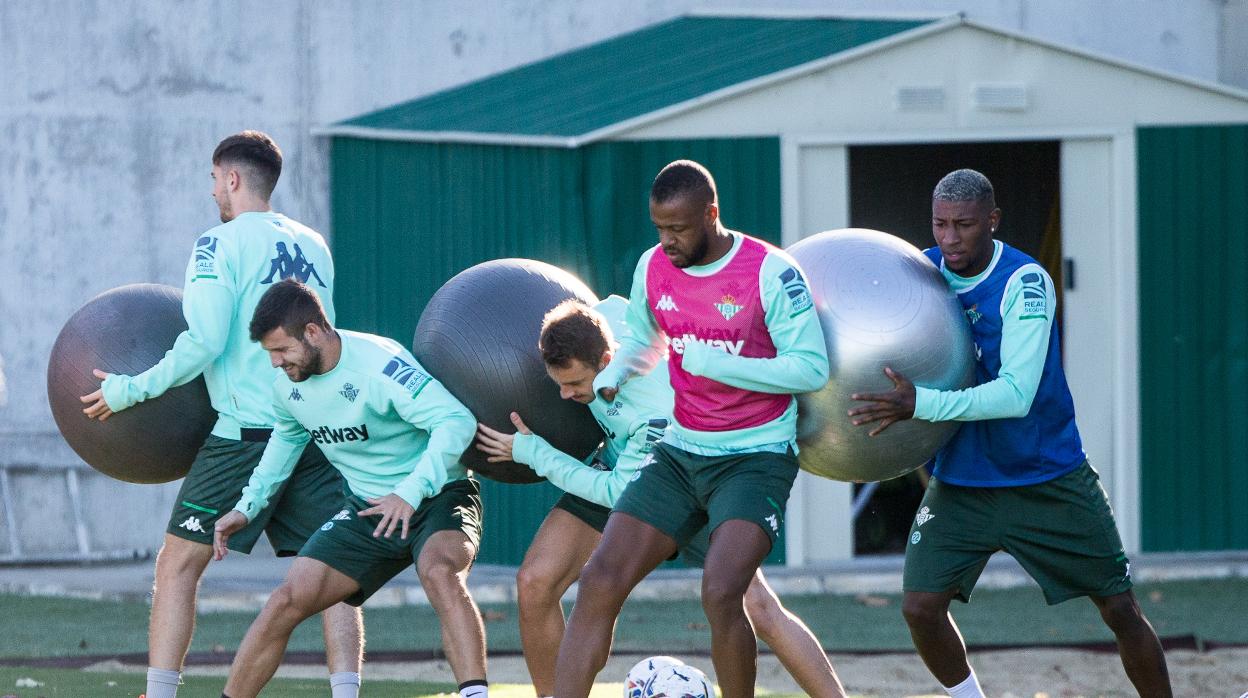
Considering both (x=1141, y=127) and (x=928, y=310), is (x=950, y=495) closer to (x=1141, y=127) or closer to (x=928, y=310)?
(x=928, y=310)

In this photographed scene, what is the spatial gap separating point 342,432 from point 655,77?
19.8 feet

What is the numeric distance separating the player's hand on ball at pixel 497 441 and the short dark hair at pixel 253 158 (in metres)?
1.31

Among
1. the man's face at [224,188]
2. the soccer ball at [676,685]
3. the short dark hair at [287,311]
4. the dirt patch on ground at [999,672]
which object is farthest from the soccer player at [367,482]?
the dirt patch on ground at [999,672]

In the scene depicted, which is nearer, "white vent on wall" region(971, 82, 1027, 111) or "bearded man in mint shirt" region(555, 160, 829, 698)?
"bearded man in mint shirt" region(555, 160, 829, 698)

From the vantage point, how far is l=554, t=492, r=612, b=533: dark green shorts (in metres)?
6.58

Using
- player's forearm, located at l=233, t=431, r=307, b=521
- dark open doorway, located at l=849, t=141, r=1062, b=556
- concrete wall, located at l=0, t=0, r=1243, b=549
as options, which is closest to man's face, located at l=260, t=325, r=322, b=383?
player's forearm, located at l=233, t=431, r=307, b=521

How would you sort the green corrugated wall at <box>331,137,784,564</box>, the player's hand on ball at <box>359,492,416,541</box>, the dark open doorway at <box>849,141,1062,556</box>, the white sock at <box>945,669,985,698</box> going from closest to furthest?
the player's hand on ball at <box>359,492,416,541</box> < the white sock at <box>945,669,985,698</box> < the green corrugated wall at <box>331,137,784,564</box> < the dark open doorway at <box>849,141,1062,556</box>

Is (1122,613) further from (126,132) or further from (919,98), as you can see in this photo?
(126,132)

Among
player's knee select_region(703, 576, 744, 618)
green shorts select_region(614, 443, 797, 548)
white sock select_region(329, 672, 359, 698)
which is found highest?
green shorts select_region(614, 443, 797, 548)

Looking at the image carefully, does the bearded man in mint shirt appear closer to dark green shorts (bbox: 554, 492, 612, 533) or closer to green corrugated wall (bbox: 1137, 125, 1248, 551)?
dark green shorts (bbox: 554, 492, 612, 533)

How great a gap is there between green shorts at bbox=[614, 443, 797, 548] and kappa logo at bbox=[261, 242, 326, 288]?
1662mm

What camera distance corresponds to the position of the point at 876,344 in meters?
5.77

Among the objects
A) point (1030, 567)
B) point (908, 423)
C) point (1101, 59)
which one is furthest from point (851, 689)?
point (1101, 59)

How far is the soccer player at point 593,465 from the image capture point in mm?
6066
